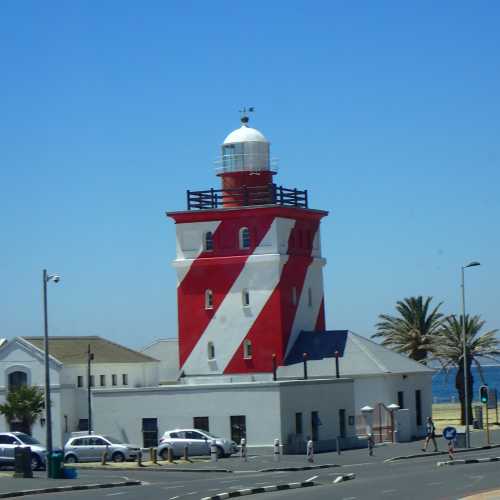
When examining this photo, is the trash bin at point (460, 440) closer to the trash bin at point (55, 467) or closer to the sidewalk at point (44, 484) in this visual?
the sidewalk at point (44, 484)

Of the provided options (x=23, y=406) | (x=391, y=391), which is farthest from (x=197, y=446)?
(x=391, y=391)

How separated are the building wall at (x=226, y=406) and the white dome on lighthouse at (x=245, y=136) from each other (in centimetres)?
1380

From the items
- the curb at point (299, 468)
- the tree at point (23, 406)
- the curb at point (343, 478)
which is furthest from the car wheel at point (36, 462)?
the curb at point (343, 478)

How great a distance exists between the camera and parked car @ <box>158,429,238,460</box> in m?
57.1

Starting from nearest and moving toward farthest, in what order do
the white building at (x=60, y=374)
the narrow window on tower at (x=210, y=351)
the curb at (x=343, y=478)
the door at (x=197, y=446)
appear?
the curb at (x=343, y=478)
the door at (x=197, y=446)
the white building at (x=60, y=374)
the narrow window on tower at (x=210, y=351)

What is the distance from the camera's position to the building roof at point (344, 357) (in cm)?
6875

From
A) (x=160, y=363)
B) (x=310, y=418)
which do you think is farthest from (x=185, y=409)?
(x=160, y=363)

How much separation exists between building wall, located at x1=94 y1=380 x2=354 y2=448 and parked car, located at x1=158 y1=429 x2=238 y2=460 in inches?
140

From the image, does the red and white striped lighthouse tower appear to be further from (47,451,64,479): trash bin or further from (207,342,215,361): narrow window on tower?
(47,451,64,479): trash bin

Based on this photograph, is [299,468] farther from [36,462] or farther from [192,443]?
[36,462]

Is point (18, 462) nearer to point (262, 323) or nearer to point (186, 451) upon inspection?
point (186, 451)

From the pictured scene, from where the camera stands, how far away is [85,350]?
2808 inches

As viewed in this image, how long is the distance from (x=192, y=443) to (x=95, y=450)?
13.9 ft

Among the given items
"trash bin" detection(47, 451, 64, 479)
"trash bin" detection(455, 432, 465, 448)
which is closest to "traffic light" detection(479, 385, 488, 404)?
"trash bin" detection(455, 432, 465, 448)
